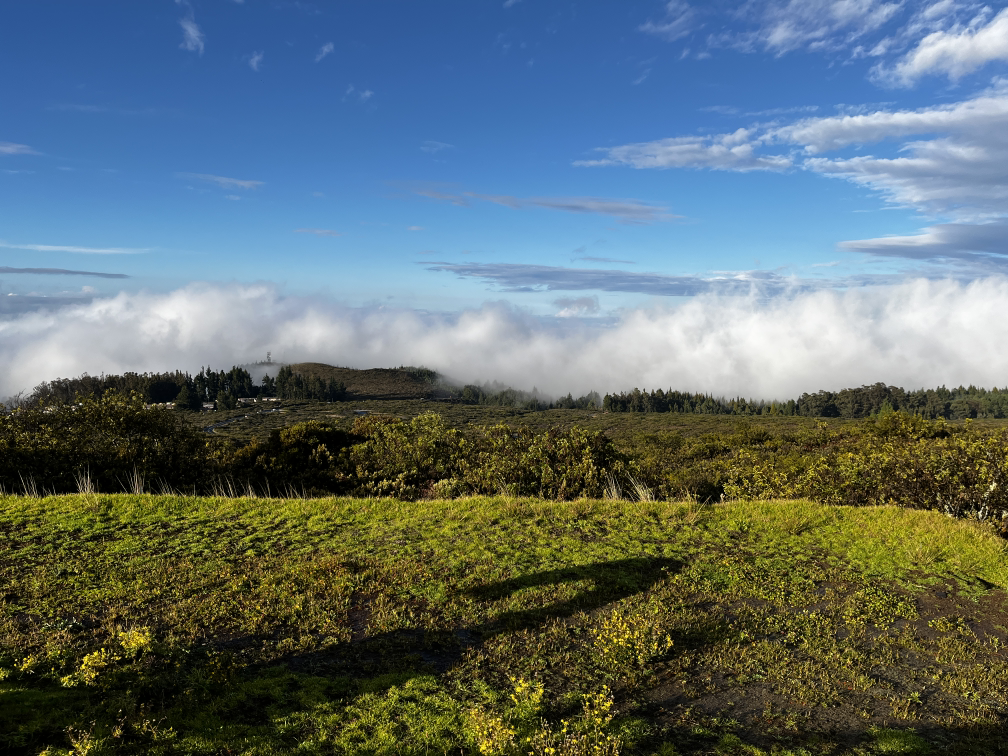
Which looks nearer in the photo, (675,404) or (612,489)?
(612,489)

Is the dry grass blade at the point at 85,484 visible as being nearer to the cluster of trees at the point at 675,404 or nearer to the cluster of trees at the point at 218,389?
the cluster of trees at the point at 218,389

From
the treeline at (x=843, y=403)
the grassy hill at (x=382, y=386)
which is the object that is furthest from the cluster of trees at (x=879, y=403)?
the grassy hill at (x=382, y=386)

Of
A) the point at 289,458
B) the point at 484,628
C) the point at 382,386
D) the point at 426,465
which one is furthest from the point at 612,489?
the point at 382,386

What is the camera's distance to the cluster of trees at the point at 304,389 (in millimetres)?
135625

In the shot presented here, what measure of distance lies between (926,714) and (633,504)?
20.1 ft

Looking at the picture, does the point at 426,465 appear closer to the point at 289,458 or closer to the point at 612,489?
the point at 289,458

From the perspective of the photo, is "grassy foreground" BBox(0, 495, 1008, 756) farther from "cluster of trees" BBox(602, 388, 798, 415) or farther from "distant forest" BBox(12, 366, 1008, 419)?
"cluster of trees" BBox(602, 388, 798, 415)

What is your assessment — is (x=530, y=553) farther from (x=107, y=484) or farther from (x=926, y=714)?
(x=107, y=484)

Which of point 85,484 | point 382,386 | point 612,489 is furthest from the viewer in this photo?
point 382,386

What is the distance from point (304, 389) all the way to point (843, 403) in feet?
423

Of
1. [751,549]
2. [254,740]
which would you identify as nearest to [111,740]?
[254,740]

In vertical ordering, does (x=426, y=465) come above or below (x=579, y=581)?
above

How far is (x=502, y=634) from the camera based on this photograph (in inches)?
252

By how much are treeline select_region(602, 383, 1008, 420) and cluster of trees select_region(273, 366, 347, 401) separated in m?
67.4
